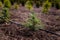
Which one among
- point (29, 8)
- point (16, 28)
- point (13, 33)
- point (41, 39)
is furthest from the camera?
point (29, 8)

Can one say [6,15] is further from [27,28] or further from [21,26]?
[27,28]

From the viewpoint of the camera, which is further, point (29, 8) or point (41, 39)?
point (29, 8)

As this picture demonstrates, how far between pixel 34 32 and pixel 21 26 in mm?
963

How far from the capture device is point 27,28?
6500mm

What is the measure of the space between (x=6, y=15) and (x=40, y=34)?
7.02 feet

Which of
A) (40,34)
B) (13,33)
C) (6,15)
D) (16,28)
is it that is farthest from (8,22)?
(40,34)

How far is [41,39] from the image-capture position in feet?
18.7

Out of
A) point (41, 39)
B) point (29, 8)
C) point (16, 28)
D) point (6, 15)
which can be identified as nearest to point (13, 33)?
point (16, 28)

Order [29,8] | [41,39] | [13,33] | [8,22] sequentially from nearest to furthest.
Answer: [41,39] → [13,33] → [8,22] → [29,8]

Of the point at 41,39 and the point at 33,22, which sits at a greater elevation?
the point at 33,22

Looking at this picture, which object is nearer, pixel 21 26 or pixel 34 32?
pixel 34 32

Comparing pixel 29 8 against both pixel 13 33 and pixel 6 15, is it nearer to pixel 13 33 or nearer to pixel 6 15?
pixel 6 15

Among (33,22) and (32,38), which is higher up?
(33,22)

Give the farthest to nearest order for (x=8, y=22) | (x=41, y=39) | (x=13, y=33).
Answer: (x=8, y=22), (x=13, y=33), (x=41, y=39)
